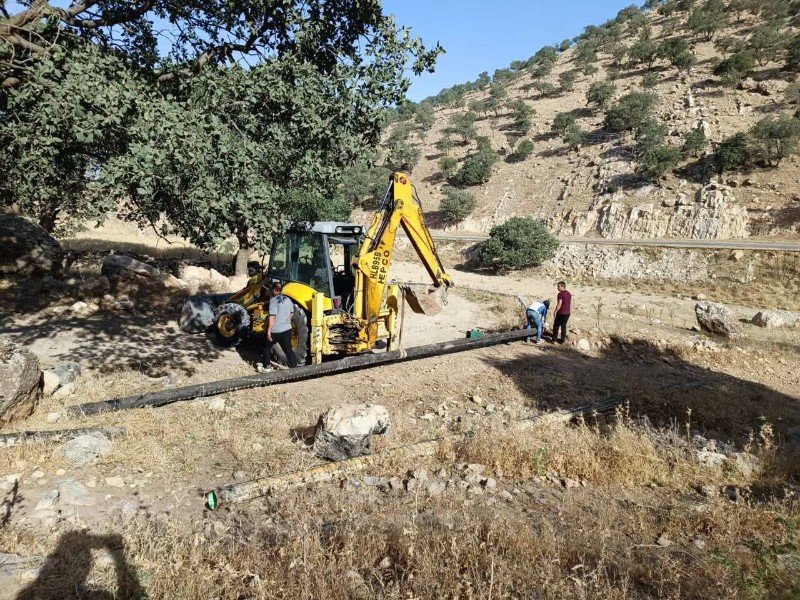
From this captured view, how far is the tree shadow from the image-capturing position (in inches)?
300

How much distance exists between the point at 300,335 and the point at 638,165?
31911 millimetres

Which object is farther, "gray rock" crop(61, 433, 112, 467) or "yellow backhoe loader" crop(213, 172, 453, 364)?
"yellow backhoe loader" crop(213, 172, 453, 364)

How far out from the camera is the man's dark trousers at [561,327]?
1177 centimetres

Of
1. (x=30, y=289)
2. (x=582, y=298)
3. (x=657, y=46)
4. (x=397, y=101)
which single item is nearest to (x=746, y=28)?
(x=657, y=46)

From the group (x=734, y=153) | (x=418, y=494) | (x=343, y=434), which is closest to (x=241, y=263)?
(x=343, y=434)

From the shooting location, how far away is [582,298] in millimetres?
20578

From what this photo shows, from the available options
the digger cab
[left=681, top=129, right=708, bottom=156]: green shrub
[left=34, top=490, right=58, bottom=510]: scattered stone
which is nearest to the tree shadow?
the digger cab

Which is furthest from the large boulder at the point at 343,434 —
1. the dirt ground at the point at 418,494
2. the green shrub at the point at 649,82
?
the green shrub at the point at 649,82

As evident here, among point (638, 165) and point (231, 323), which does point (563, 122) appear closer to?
point (638, 165)

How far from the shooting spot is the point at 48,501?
3816mm

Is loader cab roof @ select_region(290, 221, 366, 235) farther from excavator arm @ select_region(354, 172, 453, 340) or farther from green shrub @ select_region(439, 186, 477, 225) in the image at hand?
green shrub @ select_region(439, 186, 477, 225)

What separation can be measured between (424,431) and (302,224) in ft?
14.7

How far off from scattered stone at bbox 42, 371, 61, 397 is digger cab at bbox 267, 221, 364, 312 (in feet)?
12.2

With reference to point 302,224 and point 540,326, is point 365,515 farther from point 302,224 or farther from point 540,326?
point 540,326
